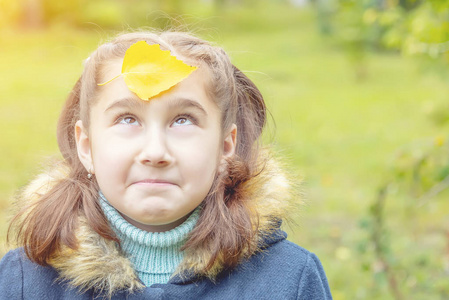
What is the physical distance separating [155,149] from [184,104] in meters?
0.18

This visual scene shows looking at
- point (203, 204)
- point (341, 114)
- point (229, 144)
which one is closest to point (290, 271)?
point (203, 204)

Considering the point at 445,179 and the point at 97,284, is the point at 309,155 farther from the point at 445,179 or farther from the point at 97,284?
the point at 97,284

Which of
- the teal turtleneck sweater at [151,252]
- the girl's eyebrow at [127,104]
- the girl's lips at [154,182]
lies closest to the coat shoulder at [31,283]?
the teal turtleneck sweater at [151,252]

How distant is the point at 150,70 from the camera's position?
1.73 metres

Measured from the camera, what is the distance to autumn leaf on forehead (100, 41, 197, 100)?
1.68 meters

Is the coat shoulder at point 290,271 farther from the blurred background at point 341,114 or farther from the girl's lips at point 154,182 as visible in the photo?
the girl's lips at point 154,182

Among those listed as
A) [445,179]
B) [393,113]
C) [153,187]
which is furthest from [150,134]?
[393,113]

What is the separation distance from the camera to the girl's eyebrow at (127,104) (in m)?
1.69

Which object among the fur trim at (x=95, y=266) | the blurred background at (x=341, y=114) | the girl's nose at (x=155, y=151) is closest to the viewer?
the girl's nose at (x=155, y=151)

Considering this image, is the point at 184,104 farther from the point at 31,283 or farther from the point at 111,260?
the point at 31,283

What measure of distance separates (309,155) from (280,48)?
9796mm

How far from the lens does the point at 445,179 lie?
2916mm

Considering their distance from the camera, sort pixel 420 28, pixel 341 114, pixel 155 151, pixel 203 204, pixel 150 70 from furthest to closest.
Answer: pixel 341 114 → pixel 420 28 → pixel 203 204 → pixel 150 70 → pixel 155 151

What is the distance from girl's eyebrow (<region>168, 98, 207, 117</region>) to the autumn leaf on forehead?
0.05 metres
